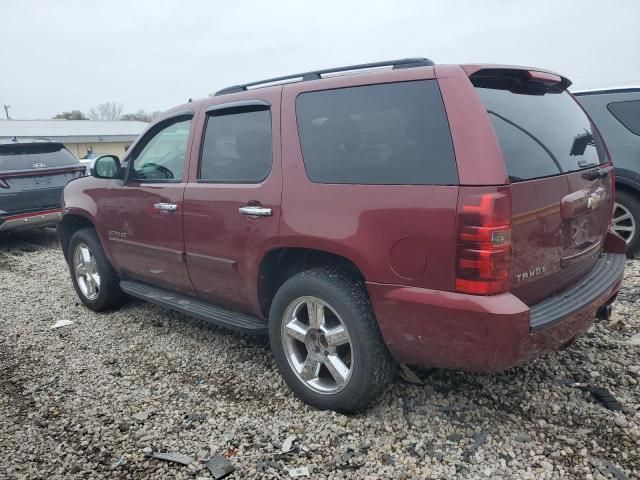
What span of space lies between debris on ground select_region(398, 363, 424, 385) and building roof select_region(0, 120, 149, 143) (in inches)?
1266

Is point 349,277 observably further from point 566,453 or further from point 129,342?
point 129,342

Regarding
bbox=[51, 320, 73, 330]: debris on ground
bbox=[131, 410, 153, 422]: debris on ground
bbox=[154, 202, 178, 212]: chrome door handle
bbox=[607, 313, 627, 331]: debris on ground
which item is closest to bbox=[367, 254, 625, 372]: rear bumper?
bbox=[607, 313, 627, 331]: debris on ground

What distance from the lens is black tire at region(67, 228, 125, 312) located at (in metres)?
4.56

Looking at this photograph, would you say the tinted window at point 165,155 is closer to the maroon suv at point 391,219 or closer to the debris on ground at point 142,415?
the maroon suv at point 391,219

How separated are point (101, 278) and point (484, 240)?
12.2 ft

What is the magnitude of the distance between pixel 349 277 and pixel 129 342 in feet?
7.49

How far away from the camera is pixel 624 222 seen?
539 cm

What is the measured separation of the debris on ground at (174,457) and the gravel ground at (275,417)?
3 cm

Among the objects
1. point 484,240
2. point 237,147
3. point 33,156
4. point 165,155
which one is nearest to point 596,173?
point 484,240

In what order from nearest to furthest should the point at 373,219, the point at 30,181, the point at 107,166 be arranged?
1. the point at 373,219
2. the point at 107,166
3. the point at 30,181

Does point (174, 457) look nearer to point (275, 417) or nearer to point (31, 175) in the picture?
point (275, 417)

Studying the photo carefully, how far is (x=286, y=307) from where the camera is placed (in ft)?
9.58

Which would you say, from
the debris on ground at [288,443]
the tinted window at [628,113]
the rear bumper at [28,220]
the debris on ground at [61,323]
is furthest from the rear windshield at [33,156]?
the tinted window at [628,113]

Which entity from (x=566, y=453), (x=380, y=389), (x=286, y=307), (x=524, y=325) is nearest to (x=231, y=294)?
(x=286, y=307)
